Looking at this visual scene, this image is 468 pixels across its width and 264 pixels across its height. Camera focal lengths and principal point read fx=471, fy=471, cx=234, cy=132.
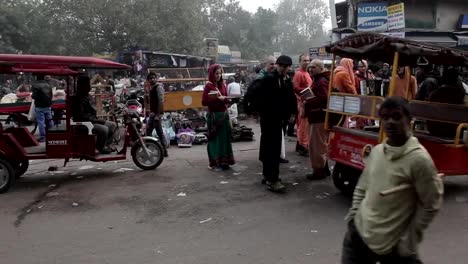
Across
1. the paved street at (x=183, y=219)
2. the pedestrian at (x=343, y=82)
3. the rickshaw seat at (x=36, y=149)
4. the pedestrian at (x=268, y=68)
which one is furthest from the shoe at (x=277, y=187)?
the rickshaw seat at (x=36, y=149)

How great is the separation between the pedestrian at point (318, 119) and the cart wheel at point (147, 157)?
2.62 m

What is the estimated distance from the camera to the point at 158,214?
18.7 feet

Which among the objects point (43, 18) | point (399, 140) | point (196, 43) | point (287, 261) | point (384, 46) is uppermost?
point (43, 18)

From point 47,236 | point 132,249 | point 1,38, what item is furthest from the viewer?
point 1,38

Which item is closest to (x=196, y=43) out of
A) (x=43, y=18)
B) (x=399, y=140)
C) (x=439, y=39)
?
(x=43, y=18)

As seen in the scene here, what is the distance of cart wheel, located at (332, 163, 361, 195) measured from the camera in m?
6.34

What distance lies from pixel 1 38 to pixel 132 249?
1485 inches

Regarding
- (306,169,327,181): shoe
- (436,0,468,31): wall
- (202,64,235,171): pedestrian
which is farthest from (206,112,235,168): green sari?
(436,0,468,31): wall

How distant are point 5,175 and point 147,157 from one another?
224 cm

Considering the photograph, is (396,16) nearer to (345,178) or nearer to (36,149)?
(345,178)

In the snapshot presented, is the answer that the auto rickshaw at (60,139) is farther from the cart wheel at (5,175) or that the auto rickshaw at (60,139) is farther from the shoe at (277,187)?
the shoe at (277,187)

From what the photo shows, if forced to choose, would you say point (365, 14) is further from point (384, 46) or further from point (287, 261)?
point (287, 261)

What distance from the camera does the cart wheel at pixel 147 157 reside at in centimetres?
801

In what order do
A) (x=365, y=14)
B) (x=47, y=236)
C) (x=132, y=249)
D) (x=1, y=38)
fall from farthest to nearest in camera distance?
(x=1, y=38), (x=365, y=14), (x=47, y=236), (x=132, y=249)
